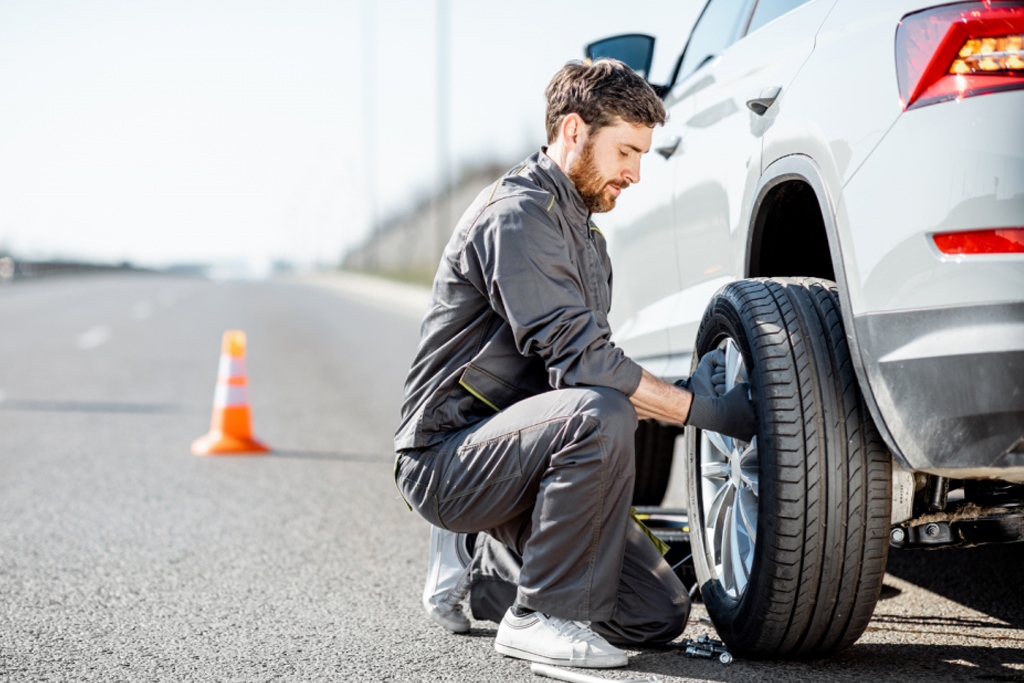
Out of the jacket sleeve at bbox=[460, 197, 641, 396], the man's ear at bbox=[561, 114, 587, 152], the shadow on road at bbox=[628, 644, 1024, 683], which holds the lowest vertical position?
the shadow on road at bbox=[628, 644, 1024, 683]

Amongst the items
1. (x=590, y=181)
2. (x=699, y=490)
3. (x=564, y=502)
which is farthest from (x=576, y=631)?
(x=590, y=181)

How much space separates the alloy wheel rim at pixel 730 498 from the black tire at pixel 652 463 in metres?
1.55

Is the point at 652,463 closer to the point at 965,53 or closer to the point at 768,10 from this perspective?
the point at 768,10

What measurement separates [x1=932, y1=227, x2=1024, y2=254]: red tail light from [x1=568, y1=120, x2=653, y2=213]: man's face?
100 centimetres

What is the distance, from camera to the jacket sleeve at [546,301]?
2.67 metres

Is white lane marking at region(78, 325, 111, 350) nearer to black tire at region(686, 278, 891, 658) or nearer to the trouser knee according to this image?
the trouser knee

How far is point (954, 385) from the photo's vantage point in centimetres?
205

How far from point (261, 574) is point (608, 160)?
1.96 m

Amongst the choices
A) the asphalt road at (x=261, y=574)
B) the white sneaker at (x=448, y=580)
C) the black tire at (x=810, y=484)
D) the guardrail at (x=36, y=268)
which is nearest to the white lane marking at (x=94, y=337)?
the asphalt road at (x=261, y=574)

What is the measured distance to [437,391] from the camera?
114 inches

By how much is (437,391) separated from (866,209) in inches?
49.2

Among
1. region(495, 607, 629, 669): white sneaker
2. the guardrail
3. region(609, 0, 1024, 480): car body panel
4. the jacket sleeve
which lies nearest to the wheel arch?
region(609, 0, 1024, 480): car body panel

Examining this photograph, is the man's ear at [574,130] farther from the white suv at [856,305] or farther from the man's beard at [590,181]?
the white suv at [856,305]

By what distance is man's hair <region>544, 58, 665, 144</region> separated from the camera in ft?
9.20
